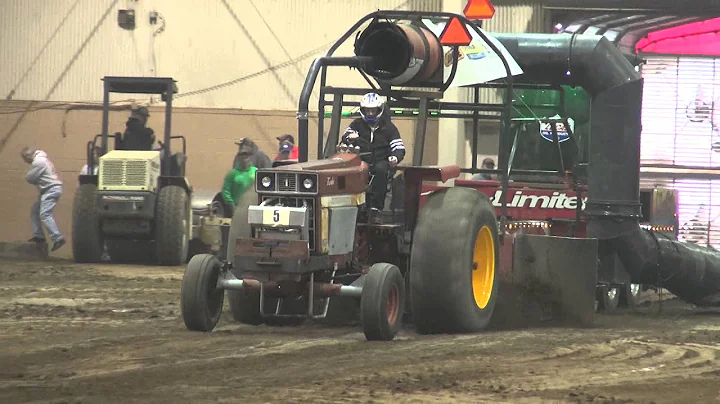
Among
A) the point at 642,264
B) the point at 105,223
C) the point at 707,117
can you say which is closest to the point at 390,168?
the point at 642,264

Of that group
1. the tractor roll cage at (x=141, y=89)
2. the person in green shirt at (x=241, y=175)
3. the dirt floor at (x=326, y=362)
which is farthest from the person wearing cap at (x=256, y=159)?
the dirt floor at (x=326, y=362)

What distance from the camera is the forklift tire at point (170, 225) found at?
709 inches

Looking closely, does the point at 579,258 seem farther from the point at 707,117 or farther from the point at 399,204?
the point at 707,117

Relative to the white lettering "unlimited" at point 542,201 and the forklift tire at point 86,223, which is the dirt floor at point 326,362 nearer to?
the white lettering "unlimited" at point 542,201

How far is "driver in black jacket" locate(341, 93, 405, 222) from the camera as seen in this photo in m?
10.3

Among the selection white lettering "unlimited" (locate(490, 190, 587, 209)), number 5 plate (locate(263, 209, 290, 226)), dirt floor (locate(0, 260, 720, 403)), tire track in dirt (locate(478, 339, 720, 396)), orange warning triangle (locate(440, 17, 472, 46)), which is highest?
orange warning triangle (locate(440, 17, 472, 46))

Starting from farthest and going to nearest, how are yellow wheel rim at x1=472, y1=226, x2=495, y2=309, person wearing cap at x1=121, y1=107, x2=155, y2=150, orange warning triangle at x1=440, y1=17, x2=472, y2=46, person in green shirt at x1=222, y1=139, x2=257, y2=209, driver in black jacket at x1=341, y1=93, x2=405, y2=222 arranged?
1. person wearing cap at x1=121, y1=107, x2=155, y2=150
2. person in green shirt at x1=222, y1=139, x2=257, y2=209
3. orange warning triangle at x1=440, y1=17, x2=472, y2=46
4. yellow wheel rim at x1=472, y1=226, x2=495, y2=309
5. driver in black jacket at x1=341, y1=93, x2=405, y2=222

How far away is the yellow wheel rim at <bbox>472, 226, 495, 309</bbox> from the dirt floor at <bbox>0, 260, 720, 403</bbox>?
466 millimetres

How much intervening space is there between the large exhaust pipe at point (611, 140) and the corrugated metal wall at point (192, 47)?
948cm

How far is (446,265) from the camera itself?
9711 mm

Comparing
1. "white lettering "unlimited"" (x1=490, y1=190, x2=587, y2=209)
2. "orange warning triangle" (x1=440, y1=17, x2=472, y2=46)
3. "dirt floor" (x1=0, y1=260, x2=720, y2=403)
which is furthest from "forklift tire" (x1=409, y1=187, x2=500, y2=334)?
"white lettering "unlimited"" (x1=490, y1=190, x2=587, y2=209)

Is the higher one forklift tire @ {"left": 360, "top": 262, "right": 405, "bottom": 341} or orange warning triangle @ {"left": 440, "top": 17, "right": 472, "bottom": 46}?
orange warning triangle @ {"left": 440, "top": 17, "right": 472, "bottom": 46}

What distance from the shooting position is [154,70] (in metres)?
22.4

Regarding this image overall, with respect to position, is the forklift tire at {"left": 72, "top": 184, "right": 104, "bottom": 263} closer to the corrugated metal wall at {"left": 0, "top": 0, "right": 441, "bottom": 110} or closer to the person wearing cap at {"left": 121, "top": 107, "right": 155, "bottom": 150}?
the person wearing cap at {"left": 121, "top": 107, "right": 155, "bottom": 150}
